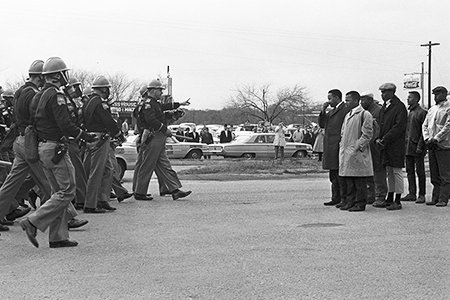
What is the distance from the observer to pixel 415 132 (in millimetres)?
11820

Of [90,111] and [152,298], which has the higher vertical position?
[90,111]

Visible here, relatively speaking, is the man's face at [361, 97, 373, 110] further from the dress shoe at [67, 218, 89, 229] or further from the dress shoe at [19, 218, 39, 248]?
the dress shoe at [19, 218, 39, 248]

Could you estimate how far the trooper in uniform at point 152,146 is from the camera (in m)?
12.2

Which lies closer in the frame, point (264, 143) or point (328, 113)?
point (328, 113)

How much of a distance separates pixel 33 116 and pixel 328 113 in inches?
206

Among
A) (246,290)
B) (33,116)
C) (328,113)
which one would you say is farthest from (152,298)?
(328,113)

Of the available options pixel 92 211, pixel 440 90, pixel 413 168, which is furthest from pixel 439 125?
pixel 92 211

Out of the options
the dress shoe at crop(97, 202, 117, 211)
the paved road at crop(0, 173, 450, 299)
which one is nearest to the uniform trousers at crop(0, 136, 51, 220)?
the paved road at crop(0, 173, 450, 299)

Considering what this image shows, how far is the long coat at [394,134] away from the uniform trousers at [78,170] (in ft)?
15.1

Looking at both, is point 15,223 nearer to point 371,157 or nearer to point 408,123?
point 371,157

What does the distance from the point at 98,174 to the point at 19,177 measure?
231cm

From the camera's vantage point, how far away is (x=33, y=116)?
811 centimetres

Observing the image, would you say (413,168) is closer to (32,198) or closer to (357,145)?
(357,145)

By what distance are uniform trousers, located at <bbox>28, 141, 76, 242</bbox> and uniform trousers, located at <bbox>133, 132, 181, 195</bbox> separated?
4214 millimetres
